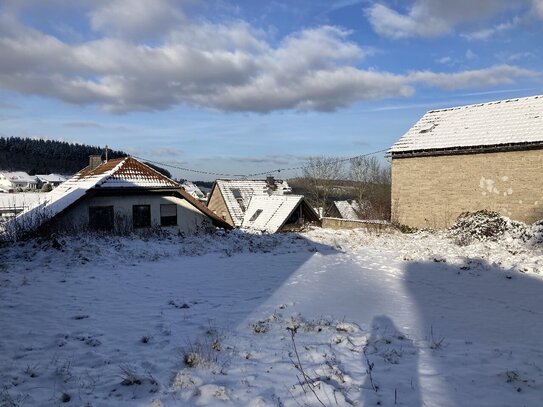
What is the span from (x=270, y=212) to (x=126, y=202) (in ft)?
38.5

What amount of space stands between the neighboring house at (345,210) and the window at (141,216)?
28.0 meters

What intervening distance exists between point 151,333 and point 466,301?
5454 millimetres

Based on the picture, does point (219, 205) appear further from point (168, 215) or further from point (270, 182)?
point (168, 215)

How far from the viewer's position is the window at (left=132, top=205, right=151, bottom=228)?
2277 cm

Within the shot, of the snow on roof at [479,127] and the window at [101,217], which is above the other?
the snow on roof at [479,127]

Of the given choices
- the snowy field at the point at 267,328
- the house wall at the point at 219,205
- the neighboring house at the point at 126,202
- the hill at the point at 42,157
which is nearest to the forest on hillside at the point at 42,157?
the hill at the point at 42,157

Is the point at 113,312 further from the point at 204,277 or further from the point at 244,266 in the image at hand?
the point at 244,266

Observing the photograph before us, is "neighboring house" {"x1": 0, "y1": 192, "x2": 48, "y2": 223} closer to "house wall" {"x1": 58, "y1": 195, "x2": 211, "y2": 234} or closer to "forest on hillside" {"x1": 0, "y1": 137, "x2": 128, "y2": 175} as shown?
"house wall" {"x1": 58, "y1": 195, "x2": 211, "y2": 234}

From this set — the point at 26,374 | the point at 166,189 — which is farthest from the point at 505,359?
the point at 166,189

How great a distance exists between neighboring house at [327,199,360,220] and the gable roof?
640 inches

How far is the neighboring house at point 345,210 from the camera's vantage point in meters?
46.9

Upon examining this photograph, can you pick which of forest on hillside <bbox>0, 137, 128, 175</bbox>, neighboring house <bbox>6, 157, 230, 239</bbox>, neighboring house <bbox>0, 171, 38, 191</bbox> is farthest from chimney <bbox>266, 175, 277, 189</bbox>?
forest on hillside <bbox>0, 137, 128, 175</bbox>

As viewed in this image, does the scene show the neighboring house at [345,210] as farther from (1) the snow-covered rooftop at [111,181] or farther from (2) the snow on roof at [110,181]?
(2) the snow on roof at [110,181]

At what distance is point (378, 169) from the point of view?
56.1 meters
